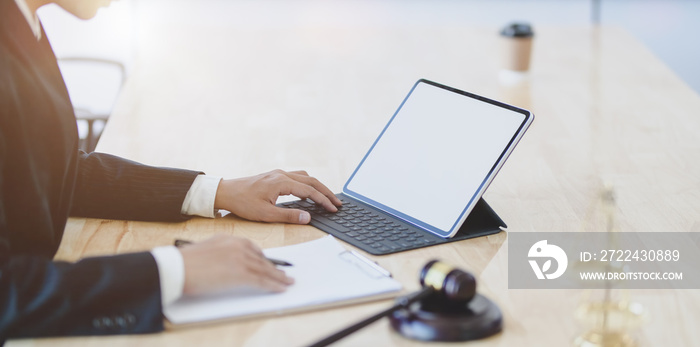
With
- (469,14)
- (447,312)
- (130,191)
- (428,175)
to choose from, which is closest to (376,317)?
(447,312)

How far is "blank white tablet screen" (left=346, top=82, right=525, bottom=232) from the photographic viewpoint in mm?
1449

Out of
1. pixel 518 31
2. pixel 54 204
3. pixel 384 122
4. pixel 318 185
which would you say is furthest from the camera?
pixel 518 31

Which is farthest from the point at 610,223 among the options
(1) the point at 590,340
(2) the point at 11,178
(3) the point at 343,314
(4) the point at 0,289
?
(2) the point at 11,178

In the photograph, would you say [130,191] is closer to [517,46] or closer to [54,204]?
[54,204]

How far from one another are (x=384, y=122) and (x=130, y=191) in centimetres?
91

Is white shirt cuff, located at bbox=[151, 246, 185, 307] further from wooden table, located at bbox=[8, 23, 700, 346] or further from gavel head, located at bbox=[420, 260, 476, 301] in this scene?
gavel head, located at bbox=[420, 260, 476, 301]

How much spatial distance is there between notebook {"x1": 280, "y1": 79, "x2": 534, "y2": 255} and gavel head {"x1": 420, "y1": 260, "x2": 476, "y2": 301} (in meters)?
0.25

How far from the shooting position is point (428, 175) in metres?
1.52

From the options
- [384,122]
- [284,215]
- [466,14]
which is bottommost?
[466,14]

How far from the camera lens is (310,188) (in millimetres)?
1547

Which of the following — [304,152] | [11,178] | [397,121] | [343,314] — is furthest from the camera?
[304,152]

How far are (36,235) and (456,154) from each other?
2.39 ft

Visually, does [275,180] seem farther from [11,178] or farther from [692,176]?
[692,176]

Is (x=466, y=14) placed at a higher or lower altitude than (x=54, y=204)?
lower
